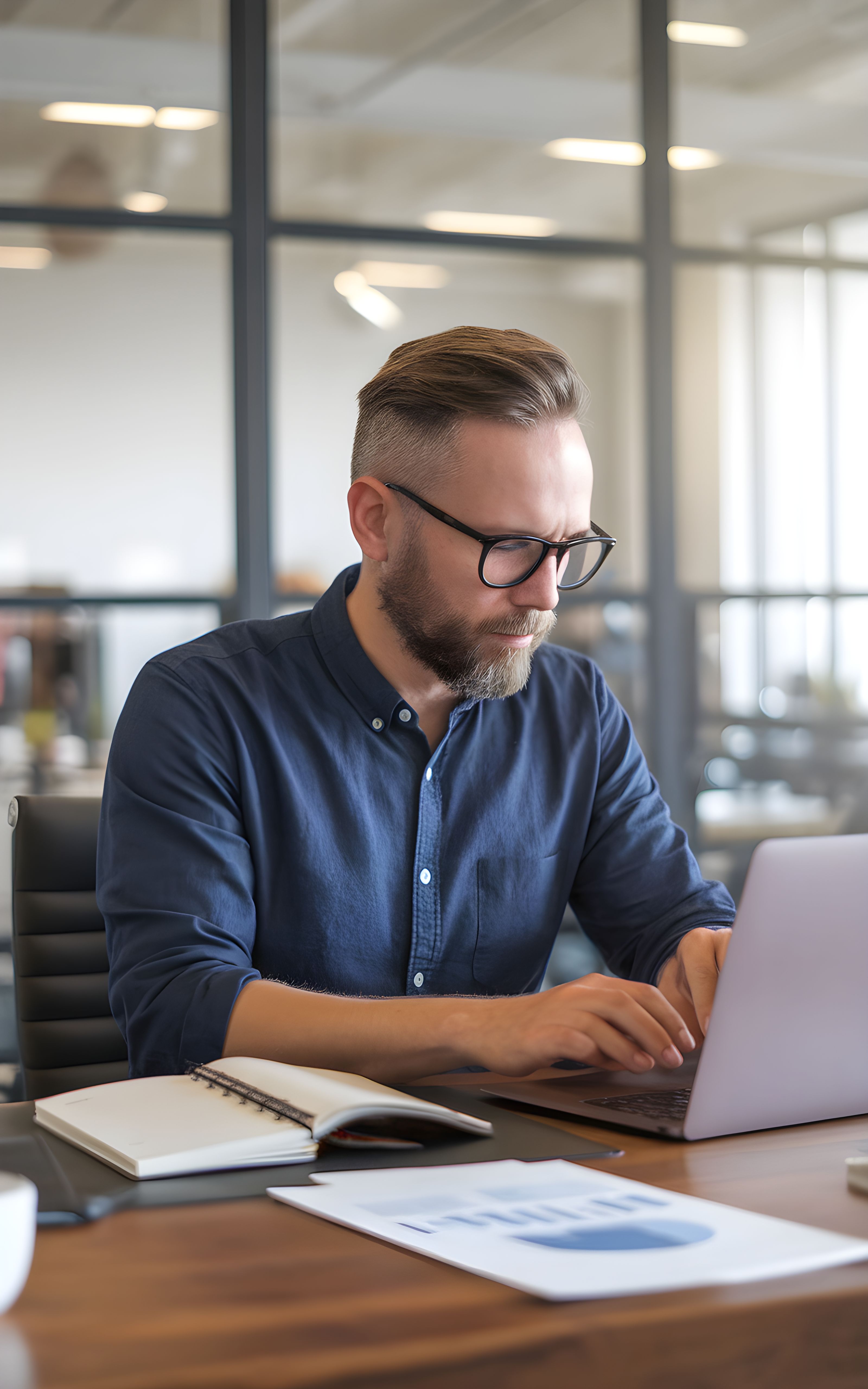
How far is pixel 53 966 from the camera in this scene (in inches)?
66.7

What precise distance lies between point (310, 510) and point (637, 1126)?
2572 mm

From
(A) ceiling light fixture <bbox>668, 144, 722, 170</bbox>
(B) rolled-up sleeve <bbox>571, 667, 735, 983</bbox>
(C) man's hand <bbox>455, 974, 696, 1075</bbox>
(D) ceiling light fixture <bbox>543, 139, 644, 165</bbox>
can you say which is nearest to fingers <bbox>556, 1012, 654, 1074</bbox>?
(C) man's hand <bbox>455, 974, 696, 1075</bbox>

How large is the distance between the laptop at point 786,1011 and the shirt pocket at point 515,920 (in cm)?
51

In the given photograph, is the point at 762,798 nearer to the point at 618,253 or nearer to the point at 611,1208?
the point at 618,253

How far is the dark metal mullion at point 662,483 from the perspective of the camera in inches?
146

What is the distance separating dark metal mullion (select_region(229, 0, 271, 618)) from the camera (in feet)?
11.0

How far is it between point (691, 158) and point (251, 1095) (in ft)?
11.1

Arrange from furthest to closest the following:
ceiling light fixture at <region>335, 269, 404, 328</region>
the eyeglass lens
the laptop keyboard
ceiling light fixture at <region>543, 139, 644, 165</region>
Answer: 1. ceiling light fixture at <region>543, 139, 644, 165</region>
2. ceiling light fixture at <region>335, 269, 404, 328</region>
3. the eyeglass lens
4. the laptop keyboard

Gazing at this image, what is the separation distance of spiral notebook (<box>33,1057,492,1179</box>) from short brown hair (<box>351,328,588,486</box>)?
0.75m

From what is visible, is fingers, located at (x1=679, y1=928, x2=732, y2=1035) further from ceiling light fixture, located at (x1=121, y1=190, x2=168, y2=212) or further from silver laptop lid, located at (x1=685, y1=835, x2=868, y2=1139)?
ceiling light fixture, located at (x1=121, y1=190, x2=168, y2=212)

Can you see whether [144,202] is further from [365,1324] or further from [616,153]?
[365,1324]

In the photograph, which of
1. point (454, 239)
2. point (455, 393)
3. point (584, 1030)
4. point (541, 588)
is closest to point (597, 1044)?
point (584, 1030)

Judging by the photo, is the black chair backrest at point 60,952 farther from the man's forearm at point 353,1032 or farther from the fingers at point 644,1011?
the fingers at point 644,1011

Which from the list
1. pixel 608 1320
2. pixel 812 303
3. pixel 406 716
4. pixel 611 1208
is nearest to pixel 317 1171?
pixel 611 1208
